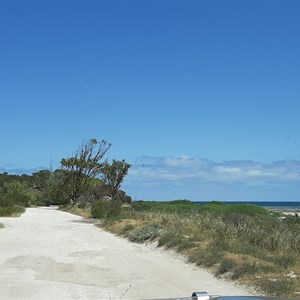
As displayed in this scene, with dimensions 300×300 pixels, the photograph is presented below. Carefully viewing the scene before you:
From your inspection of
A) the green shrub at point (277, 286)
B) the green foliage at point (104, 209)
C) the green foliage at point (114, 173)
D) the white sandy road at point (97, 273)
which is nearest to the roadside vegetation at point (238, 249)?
the green shrub at point (277, 286)

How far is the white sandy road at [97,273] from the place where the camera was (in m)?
11.8

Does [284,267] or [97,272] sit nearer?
[284,267]

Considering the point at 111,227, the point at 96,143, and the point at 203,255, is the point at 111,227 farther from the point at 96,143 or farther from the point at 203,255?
the point at 96,143

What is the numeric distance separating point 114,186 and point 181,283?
214 feet

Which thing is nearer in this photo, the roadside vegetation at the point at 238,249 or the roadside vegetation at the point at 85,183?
the roadside vegetation at the point at 238,249

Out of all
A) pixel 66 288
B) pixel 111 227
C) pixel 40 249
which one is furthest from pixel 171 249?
pixel 111 227

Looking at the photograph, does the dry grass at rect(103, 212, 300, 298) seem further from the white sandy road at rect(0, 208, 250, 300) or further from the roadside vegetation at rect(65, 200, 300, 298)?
the white sandy road at rect(0, 208, 250, 300)

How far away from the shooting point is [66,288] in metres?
12.1

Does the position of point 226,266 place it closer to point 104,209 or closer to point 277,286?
point 277,286

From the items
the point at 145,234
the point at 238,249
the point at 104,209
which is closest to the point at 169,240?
the point at 145,234

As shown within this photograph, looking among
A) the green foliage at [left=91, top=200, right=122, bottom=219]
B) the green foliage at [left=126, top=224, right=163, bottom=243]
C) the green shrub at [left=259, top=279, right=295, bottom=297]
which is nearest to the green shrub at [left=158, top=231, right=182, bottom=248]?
the green foliage at [left=126, top=224, right=163, bottom=243]

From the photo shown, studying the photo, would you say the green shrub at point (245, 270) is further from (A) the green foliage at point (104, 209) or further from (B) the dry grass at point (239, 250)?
(A) the green foliage at point (104, 209)

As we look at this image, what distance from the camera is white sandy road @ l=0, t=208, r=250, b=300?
11750 millimetres

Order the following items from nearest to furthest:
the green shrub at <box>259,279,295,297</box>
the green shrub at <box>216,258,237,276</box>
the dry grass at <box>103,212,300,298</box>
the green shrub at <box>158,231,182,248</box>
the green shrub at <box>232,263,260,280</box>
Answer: the green shrub at <box>259,279,295,297</box> → the dry grass at <box>103,212,300,298</box> → the green shrub at <box>232,263,260,280</box> → the green shrub at <box>216,258,237,276</box> → the green shrub at <box>158,231,182,248</box>
